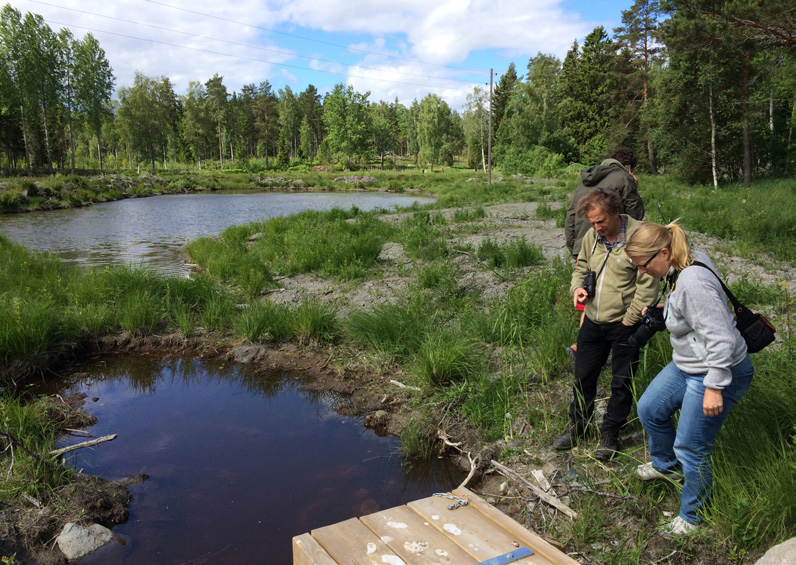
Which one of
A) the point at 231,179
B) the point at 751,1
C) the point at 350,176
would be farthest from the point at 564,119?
the point at 751,1

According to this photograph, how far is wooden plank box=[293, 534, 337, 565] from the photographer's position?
2706mm

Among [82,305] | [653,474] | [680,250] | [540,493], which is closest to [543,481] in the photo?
[540,493]

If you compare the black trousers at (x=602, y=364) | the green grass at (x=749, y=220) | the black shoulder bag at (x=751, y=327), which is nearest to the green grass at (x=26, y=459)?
the black trousers at (x=602, y=364)

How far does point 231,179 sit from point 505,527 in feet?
188

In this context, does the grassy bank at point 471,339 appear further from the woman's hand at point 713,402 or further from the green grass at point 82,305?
the woman's hand at point 713,402

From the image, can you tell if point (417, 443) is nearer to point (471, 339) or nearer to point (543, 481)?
point (543, 481)

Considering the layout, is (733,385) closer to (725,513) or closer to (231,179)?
(725,513)

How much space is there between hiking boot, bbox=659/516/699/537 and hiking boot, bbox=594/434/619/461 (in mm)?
733

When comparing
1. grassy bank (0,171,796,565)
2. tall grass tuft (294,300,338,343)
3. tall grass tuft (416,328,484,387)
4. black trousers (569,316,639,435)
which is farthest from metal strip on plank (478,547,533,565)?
tall grass tuft (294,300,338,343)

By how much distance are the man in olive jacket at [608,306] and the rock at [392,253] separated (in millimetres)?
6010

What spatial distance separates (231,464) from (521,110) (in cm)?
5293

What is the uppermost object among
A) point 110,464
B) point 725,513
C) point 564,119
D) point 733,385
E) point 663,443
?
point 564,119

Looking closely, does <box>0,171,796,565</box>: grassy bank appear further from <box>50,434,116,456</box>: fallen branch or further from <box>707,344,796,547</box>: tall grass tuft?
<box>50,434,116,456</box>: fallen branch

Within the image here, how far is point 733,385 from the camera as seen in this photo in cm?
265
